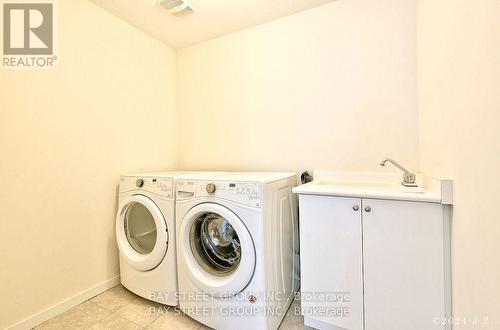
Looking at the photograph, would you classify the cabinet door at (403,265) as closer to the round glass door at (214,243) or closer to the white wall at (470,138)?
the white wall at (470,138)

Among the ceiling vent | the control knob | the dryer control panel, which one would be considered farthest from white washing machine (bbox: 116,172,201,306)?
the ceiling vent

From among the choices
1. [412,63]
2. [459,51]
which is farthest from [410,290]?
[412,63]

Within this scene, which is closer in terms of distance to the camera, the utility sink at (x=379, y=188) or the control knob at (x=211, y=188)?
the utility sink at (x=379, y=188)

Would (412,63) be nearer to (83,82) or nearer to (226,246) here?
(226,246)

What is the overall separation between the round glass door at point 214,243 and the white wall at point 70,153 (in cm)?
84

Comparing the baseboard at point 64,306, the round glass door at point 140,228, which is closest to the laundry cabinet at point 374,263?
the round glass door at point 140,228

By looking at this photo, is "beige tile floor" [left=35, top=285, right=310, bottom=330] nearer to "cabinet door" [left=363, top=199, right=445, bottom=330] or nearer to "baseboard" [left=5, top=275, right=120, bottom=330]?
"baseboard" [left=5, top=275, right=120, bottom=330]

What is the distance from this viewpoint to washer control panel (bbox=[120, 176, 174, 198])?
1395mm

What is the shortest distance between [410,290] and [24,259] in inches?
81.4

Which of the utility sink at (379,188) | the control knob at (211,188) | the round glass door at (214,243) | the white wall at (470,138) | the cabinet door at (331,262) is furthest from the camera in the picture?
the round glass door at (214,243)

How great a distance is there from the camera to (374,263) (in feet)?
3.47

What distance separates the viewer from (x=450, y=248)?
36.5 inches

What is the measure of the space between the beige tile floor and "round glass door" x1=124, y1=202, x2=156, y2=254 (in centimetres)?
36

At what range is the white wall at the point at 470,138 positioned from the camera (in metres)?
0.60
